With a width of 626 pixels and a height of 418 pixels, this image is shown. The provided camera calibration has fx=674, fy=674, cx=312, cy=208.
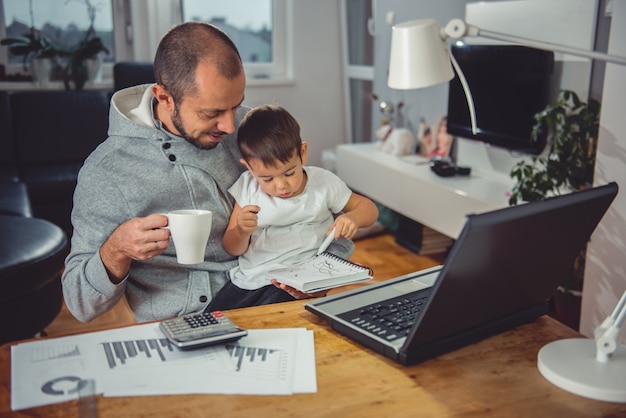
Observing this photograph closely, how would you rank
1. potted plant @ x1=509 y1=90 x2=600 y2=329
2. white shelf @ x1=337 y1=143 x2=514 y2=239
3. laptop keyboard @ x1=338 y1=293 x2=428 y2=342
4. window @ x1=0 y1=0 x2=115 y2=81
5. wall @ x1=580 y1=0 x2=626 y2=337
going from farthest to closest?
window @ x1=0 y1=0 x2=115 y2=81 < white shelf @ x1=337 y1=143 x2=514 y2=239 < potted plant @ x1=509 y1=90 x2=600 y2=329 < wall @ x1=580 y1=0 x2=626 y2=337 < laptop keyboard @ x1=338 y1=293 x2=428 y2=342

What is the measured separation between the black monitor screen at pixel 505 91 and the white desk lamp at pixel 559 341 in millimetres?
2042

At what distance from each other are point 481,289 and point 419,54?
1.25 ft

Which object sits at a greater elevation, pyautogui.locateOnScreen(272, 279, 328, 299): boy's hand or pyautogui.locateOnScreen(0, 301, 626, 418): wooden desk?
pyautogui.locateOnScreen(0, 301, 626, 418): wooden desk

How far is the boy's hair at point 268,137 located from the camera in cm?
163

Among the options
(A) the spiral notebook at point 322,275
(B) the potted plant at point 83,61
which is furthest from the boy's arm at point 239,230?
(B) the potted plant at point 83,61

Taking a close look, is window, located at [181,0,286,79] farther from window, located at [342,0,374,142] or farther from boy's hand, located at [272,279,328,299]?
boy's hand, located at [272,279,328,299]

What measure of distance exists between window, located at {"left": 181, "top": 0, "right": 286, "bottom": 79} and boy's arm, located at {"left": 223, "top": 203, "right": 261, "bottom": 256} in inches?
144

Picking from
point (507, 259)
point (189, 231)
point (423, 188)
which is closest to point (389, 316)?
point (507, 259)

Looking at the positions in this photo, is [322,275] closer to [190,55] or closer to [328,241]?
[328,241]

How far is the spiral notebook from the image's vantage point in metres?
1.39

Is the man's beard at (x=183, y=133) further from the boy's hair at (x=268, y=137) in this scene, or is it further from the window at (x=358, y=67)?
the window at (x=358, y=67)

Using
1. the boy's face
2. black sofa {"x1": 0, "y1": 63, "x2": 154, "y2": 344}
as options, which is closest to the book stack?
black sofa {"x1": 0, "y1": 63, "x2": 154, "y2": 344}

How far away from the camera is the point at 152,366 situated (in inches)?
40.1

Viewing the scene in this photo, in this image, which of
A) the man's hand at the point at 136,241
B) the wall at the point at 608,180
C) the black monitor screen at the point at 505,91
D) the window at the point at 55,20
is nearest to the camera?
the man's hand at the point at 136,241
